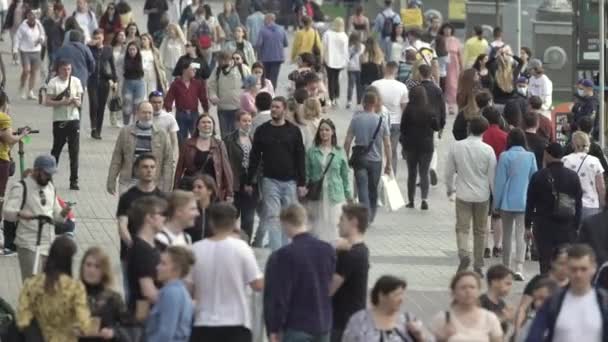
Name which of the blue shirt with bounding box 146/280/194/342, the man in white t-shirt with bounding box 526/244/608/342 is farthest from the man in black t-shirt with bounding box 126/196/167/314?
the man in white t-shirt with bounding box 526/244/608/342

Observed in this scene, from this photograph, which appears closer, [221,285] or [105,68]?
[221,285]

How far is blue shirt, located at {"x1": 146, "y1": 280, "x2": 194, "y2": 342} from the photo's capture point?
42.1ft

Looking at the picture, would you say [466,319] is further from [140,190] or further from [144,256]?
[140,190]

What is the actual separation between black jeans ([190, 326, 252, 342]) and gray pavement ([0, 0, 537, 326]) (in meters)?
4.30

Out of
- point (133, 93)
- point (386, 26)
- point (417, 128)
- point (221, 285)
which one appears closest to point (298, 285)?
point (221, 285)

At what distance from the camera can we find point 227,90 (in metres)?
25.1

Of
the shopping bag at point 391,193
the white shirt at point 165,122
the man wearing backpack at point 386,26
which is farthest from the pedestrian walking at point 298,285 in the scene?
the man wearing backpack at point 386,26

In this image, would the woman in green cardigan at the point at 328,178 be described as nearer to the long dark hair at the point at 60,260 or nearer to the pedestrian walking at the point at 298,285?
the pedestrian walking at the point at 298,285

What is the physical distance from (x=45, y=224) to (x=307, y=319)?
3927mm

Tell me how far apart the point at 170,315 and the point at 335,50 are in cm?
2084

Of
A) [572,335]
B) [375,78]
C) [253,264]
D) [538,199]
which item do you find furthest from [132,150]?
[375,78]

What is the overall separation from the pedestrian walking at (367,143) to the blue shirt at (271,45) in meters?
12.2

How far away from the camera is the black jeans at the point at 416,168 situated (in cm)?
2333

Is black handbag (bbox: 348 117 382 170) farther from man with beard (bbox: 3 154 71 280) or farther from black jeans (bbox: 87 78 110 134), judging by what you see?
black jeans (bbox: 87 78 110 134)
